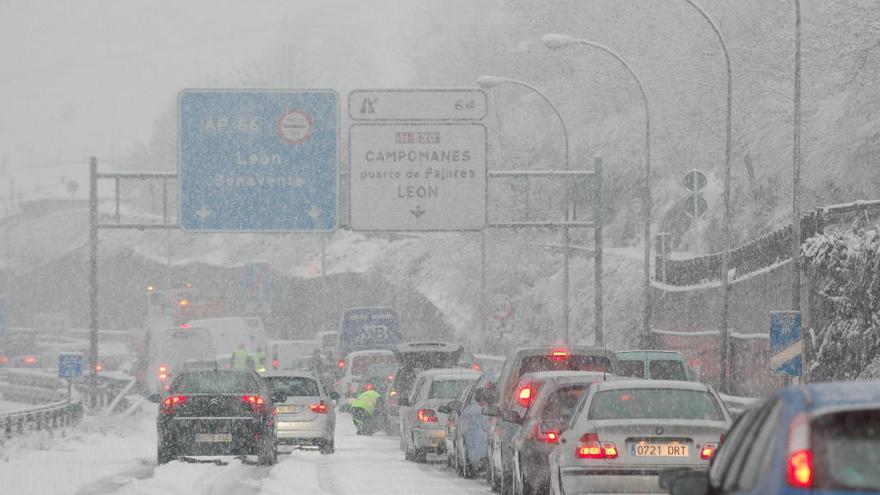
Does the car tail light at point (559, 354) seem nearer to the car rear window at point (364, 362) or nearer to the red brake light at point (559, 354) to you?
the red brake light at point (559, 354)

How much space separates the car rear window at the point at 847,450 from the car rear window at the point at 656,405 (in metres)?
8.31

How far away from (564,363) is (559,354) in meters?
0.14

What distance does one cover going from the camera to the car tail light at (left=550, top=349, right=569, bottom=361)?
22.8m

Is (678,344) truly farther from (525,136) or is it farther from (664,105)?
(525,136)

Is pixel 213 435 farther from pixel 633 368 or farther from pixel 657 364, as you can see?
pixel 657 364

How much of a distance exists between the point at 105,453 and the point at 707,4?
1509 inches

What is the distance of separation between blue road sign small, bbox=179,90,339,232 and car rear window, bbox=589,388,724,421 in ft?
77.1

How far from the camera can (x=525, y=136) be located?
8288 centimetres

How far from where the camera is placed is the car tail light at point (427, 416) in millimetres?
27286

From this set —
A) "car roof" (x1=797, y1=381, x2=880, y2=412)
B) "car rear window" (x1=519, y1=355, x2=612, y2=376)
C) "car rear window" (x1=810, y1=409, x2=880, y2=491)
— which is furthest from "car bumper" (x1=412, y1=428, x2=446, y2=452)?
"car rear window" (x1=810, y1=409, x2=880, y2=491)

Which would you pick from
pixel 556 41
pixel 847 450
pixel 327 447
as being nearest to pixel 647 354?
pixel 327 447

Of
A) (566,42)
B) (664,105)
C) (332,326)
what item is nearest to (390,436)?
(566,42)

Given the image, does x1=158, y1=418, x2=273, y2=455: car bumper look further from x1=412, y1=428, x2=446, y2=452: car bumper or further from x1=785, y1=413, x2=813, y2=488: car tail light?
x1=785, y1=413, x2=813, y2=488: car tail light

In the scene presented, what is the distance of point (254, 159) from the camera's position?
126 feet
